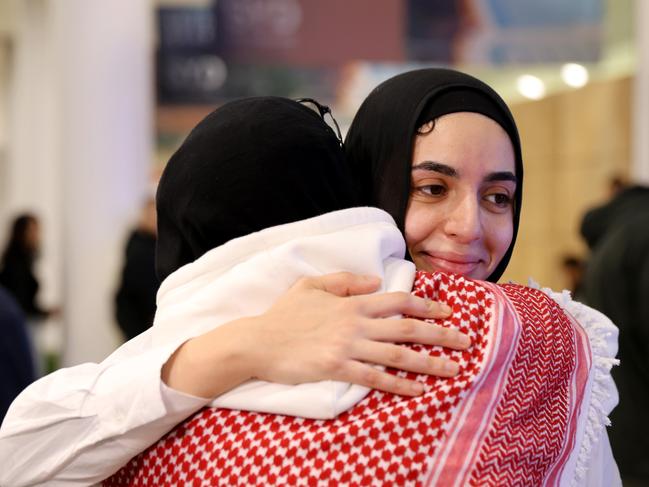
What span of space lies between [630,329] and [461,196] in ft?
6.85

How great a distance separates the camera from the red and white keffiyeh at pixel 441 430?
1078 millimetres

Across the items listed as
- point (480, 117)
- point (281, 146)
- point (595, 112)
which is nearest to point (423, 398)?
point (281, 146)

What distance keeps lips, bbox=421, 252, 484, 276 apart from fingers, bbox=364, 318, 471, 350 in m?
0.31

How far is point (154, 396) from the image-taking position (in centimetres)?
115

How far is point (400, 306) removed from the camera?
115 centimetres

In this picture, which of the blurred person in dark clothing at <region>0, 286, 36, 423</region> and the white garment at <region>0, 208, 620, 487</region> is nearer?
the white garment at <region>0, 208, 620, 487</region>

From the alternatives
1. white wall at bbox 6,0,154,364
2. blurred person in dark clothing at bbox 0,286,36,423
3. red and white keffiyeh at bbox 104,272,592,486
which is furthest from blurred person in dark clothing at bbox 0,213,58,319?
red and white keffiyeh at bbox 104,272,592,486

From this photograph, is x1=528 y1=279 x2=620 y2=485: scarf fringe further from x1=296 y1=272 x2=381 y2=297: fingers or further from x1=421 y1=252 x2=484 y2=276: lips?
x1=296 y1=272 x2=381 y2=297: fingers

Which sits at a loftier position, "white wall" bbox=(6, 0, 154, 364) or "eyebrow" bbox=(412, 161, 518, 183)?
"eyebrow" bbox=(412, 161, 518, 183)

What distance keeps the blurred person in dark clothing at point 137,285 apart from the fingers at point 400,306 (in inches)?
177

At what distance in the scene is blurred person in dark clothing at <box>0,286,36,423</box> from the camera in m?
2.49

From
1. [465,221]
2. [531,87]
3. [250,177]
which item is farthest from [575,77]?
[250,177]

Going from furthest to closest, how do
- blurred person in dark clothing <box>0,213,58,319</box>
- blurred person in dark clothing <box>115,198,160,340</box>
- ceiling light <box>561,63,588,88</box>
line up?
1. ceiling light <box>561,63,588,88</box>
2. blurred person in dark clothing <box>0,213,58,319</box>
3. blurred person in dark clothing <box>115,198,160,340</box>

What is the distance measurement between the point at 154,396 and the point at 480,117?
63 centimetres
